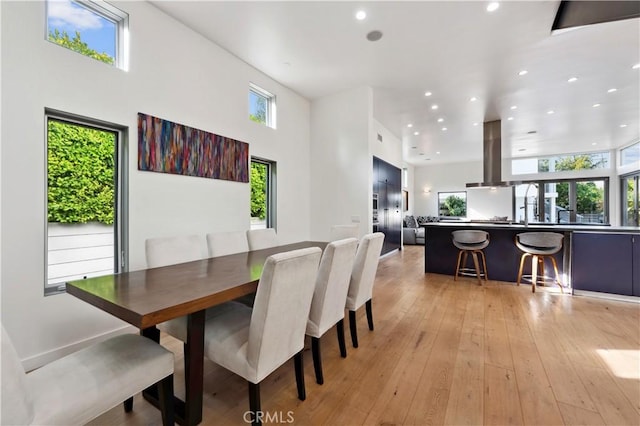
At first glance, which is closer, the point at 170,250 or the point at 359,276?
the point at 170,250

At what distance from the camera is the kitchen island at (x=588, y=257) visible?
341 cm

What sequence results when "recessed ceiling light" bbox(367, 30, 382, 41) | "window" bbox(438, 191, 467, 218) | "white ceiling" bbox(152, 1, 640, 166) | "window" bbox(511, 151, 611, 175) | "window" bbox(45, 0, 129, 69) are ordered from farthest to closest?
"window" bbox(438, 191, 467, 218) → "window" bbox(511, 151, 611, 175) → "recessed ceiling light" bbox(367, 30, 382, 41) → "white ceiling" bbox(152, 1, 640, 166) → "window" bbox(45, 0, 129, 69)

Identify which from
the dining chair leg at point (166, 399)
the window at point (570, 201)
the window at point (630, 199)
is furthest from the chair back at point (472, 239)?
the window at point (630, 199)

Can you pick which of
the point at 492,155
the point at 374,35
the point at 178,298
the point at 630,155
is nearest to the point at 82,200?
the point at 178,298

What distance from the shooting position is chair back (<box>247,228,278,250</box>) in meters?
3.03

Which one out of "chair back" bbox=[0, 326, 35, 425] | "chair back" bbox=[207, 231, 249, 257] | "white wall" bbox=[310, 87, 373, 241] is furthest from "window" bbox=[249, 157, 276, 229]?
"chair back" bbox=[0, 326, 35, 425]

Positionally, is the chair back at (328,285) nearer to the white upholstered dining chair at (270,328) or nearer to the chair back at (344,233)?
the white upholstered dining chair at (270,328)

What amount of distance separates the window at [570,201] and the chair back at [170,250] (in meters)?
10.3

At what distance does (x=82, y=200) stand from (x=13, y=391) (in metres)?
2.13

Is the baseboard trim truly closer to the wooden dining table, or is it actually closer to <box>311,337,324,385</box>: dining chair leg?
<box>311,337,324,385</box>: dining chair leg

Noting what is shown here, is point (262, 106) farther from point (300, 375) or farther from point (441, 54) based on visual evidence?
point (300, 375)

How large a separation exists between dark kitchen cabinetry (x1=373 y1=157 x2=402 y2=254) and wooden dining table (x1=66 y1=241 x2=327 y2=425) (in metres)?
4.75

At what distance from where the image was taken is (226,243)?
8.86 feet

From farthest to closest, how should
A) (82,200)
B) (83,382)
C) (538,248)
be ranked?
1. (538,248)
2. (82,200)
3. (83,382)
